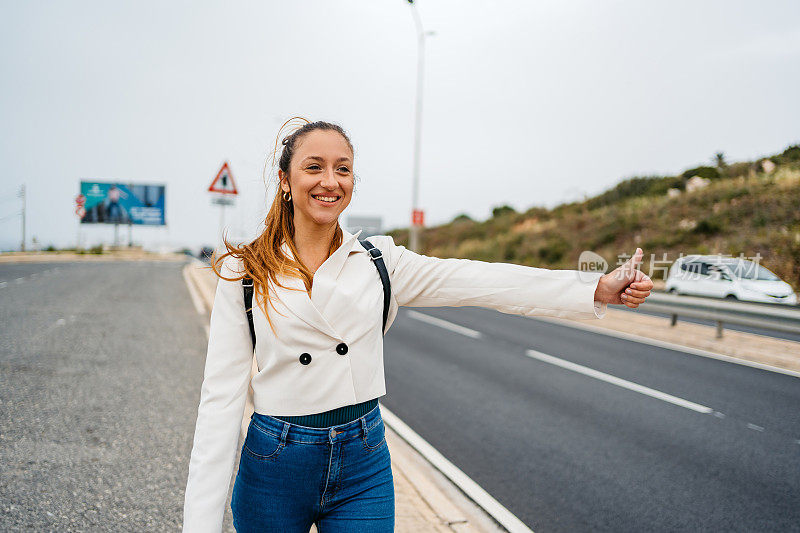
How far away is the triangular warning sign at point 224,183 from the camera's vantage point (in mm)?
11680

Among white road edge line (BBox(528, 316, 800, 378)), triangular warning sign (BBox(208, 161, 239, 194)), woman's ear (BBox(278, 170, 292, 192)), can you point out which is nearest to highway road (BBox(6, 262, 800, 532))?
white road edge line (BBox(528, 316, 800, 378))

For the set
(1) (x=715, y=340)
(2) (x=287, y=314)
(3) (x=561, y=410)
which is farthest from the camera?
(1) (x=715, y=340)

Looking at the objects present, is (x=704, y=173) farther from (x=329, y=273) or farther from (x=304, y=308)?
(x=304, y=308)

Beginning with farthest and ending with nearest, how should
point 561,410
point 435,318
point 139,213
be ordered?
point 139,213 < point 435,318 < point 561,410

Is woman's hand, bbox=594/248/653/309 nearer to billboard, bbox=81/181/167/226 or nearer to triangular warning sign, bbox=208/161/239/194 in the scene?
triangular warning sign, bbox=208/161/239/194

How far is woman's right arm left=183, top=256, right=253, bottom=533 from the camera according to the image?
1.57m

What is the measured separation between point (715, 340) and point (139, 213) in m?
50.3

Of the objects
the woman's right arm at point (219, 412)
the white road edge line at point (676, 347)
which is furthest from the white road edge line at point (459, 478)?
the white road edge line at point (676, 347)

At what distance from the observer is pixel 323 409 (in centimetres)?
164

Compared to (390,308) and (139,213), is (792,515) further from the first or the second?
(139,213)

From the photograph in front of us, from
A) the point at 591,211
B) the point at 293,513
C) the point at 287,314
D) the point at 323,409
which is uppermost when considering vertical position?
the point at 591,211

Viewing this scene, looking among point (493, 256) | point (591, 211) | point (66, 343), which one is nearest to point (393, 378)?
point (66, 343)

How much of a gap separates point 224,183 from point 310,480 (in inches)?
435

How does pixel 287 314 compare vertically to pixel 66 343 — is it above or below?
above
